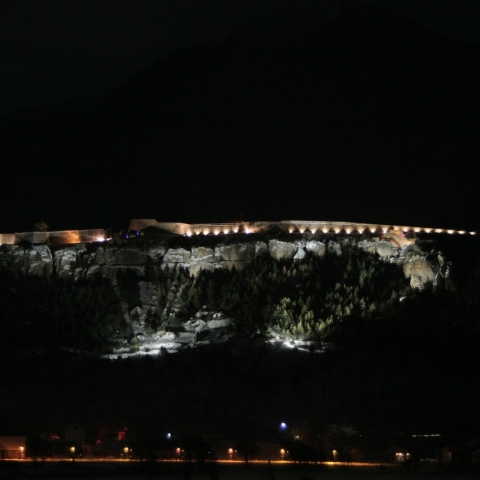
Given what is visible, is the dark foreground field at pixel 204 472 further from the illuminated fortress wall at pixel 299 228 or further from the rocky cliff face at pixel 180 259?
the illuminated fortress wall at pixel 299 228

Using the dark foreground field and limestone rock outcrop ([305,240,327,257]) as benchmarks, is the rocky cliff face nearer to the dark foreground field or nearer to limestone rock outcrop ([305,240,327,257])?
limestone rock outcrop ([305,240,327,257])

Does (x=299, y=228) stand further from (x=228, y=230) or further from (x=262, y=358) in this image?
(x=262, y=358)

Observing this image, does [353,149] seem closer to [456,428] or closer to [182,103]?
[182,103]

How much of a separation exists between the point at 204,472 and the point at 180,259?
24906 mm

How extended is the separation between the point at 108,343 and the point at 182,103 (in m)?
70.6

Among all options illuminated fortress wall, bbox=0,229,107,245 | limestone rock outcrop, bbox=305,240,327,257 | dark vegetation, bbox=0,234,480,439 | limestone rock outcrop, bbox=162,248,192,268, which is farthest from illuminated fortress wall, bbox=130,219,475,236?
illuminated fortress wall, bbox=0,229,107,245

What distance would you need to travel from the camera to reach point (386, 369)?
50.0 meters

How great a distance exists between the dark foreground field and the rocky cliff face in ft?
56.8

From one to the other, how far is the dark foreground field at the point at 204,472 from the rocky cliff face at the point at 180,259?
1730 cm

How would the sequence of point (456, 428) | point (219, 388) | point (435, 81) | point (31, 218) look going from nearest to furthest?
point (456, 428) < point (219, 388) < point (31, 218) < point (435, 81)

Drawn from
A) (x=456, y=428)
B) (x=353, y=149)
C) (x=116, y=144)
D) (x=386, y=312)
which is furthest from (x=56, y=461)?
(x=116, y=144)

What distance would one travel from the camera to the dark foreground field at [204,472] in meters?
36.6

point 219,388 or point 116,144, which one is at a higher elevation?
point 116,144

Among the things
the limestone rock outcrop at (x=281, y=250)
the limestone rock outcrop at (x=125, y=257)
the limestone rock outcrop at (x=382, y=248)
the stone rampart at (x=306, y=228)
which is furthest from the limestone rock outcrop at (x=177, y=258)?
the limestone rock outcrop at (x=382, y=248)
